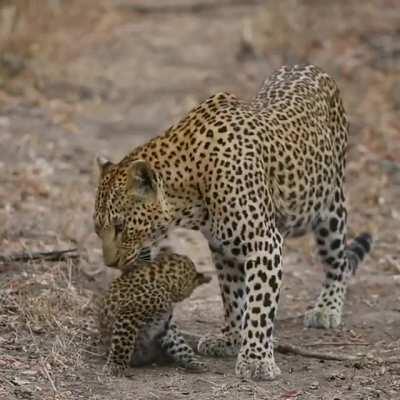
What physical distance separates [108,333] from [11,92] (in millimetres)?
7701

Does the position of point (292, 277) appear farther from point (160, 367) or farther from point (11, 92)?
point (11, 92)

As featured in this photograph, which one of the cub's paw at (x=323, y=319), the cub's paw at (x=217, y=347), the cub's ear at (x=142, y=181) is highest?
the cub's ear at (x=142, y=181)

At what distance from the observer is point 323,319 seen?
9.20 m

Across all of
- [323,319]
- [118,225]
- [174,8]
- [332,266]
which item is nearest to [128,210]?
[118,225]

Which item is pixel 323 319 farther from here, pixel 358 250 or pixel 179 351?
pixel 179 351

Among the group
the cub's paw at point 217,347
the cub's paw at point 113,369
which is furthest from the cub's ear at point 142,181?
the cub's paw at point 217,347

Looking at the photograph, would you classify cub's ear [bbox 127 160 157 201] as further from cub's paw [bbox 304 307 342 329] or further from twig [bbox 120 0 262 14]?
twig [bbox 120 0 262 14]

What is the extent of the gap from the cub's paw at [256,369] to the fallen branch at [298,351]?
532mm

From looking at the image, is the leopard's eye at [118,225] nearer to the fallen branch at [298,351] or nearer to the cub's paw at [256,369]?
the cub's paw at [256,369]

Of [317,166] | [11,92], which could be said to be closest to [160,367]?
[317,166]

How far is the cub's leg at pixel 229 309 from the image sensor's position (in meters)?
8.42

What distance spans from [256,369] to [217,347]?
750mm

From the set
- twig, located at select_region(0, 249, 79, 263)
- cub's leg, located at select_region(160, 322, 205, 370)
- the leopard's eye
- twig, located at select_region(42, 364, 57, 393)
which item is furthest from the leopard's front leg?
twig, located at select_region(0, 249, 79, 263)

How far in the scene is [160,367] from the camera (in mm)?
8125
